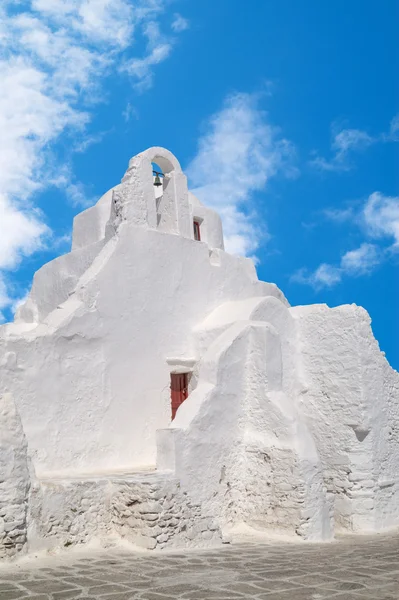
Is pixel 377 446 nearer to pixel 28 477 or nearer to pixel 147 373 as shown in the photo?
pixel 147 373

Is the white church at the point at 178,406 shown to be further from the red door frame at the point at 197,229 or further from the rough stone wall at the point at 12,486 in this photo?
the red door frame at the point at 197,229

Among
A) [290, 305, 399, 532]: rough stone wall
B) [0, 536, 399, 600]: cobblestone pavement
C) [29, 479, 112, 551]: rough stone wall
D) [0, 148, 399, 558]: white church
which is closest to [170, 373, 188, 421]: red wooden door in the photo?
[0, 148, 399, 558]: white church

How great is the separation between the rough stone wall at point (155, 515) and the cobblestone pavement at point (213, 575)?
0.26m

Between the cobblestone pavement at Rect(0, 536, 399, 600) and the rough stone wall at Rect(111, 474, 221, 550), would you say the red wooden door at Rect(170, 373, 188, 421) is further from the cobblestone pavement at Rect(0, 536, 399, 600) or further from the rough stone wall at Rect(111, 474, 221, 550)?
the cobblestone pavement at Rect(0, 536, 399, 600)

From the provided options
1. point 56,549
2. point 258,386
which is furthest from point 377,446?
point 56,549

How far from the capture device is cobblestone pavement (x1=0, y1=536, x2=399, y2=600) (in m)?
5.99

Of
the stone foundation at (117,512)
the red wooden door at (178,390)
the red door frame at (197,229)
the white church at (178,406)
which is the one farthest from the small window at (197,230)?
the stone foundation at (117,512)

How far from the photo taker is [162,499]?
8.52 m

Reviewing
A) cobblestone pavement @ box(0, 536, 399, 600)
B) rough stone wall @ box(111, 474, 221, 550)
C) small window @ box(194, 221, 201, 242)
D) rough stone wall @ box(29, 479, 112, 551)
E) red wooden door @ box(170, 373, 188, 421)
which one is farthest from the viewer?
small window @ box(194, 221, 201, 242)

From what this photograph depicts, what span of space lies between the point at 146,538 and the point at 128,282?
14.7ft

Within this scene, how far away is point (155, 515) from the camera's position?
27.5 ft

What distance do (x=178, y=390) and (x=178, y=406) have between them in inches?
11.2

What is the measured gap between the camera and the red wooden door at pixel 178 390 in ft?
37.1

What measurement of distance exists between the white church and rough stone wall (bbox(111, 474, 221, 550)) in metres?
0.02
